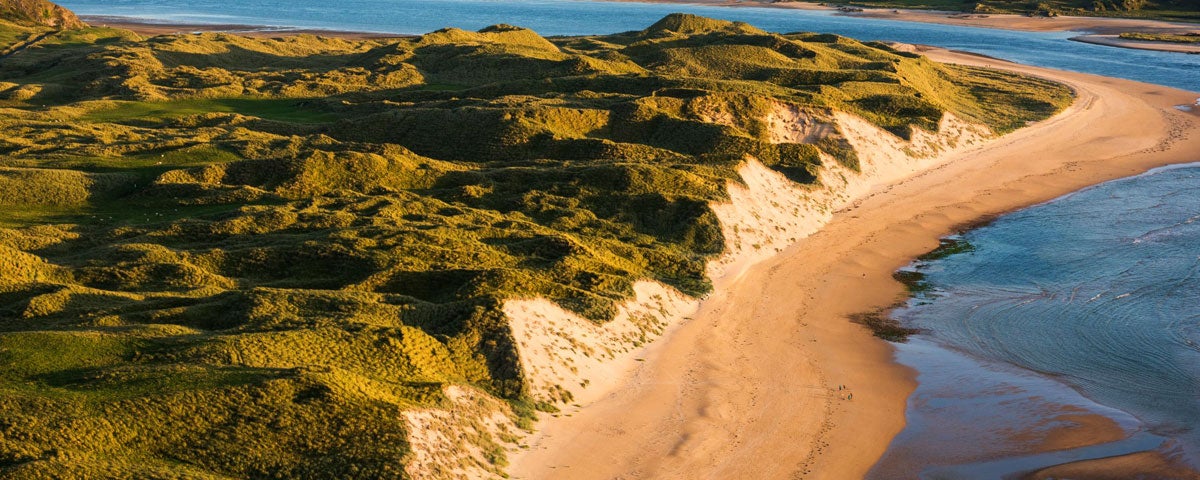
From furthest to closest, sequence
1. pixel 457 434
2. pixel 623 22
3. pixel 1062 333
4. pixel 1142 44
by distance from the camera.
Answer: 1. pixel 623 22
2. pixel 1142 44
3. pixel 1062 333
4. pixel 457 434

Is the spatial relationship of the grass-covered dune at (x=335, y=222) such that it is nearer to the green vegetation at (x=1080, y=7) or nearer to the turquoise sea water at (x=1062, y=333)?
the turquoise sea water at (x=1062, y=333)

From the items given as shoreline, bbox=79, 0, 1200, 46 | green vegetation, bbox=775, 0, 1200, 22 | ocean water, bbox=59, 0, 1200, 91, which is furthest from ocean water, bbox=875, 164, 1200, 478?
green vegetation, bbox=775, 0, 1200, 22

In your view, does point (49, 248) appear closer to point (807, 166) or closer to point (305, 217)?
point (305, 217)

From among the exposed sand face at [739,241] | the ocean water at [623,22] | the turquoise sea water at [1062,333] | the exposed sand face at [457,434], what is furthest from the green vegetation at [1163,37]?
the exposed sand face at [457,434]

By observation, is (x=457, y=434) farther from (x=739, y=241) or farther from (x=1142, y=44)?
(x=1142, y=44)

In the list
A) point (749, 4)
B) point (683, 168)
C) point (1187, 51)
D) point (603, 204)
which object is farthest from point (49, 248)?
point (749, 4)

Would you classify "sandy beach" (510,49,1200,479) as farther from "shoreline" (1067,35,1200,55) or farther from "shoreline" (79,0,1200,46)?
"shoreline" (79,0,1200,46)

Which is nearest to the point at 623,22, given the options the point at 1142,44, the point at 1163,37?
the point at 1142,44
